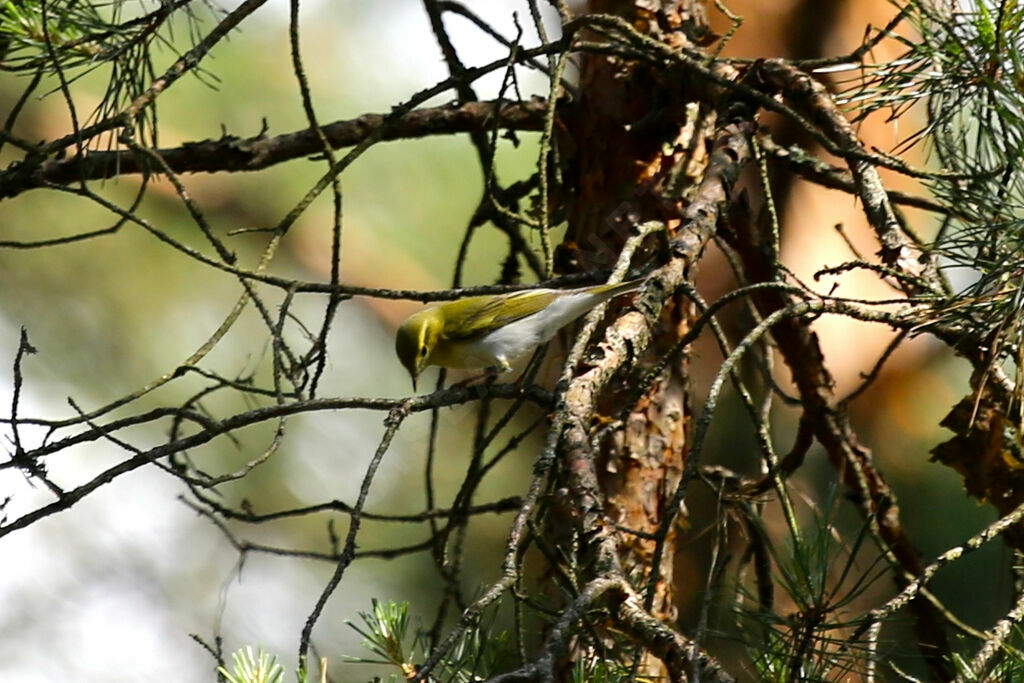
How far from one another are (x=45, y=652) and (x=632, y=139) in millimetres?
3870

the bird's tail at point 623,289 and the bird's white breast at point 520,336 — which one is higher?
the bird's white breast at point 520,336

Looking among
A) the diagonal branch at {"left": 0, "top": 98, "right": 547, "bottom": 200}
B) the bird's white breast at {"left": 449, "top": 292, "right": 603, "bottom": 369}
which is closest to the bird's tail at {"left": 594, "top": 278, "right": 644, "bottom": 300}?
the diagonal branch at {"left": 0, "top": 98, "right": 547, "bottom": 200}

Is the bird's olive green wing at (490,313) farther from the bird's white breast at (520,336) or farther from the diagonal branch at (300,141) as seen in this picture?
the diagonal branch at (300,141)

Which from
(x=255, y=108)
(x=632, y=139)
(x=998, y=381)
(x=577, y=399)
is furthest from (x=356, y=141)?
(x=255, y=108)

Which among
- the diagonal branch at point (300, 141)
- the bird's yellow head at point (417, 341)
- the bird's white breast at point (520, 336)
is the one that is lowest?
the bird's white breast at point (520, 336)

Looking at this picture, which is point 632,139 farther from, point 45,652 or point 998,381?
point 45,652

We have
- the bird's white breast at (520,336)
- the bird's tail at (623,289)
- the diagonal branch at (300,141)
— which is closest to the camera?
the bird's tail at (623,289)

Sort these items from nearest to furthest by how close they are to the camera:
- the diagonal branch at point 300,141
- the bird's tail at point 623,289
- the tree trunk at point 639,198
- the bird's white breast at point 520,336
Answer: the bird's tail at point 623,289, the tree trunk at point 639,198, the diagonal branch at point 300,141, the bird's white breast at point 520,336

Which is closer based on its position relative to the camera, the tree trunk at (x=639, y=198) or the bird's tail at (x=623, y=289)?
the bird's tail at (x=623, y=289)

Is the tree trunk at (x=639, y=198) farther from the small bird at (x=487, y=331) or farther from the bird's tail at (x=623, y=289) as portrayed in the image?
the small bird at (x=487, y=331)

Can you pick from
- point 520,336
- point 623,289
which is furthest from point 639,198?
point 520,336

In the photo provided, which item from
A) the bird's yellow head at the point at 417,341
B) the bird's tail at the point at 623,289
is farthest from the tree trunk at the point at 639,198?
the bird's yellow head at the point at 417,341

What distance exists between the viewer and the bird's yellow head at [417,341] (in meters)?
2.58

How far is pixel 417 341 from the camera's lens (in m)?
2.58
